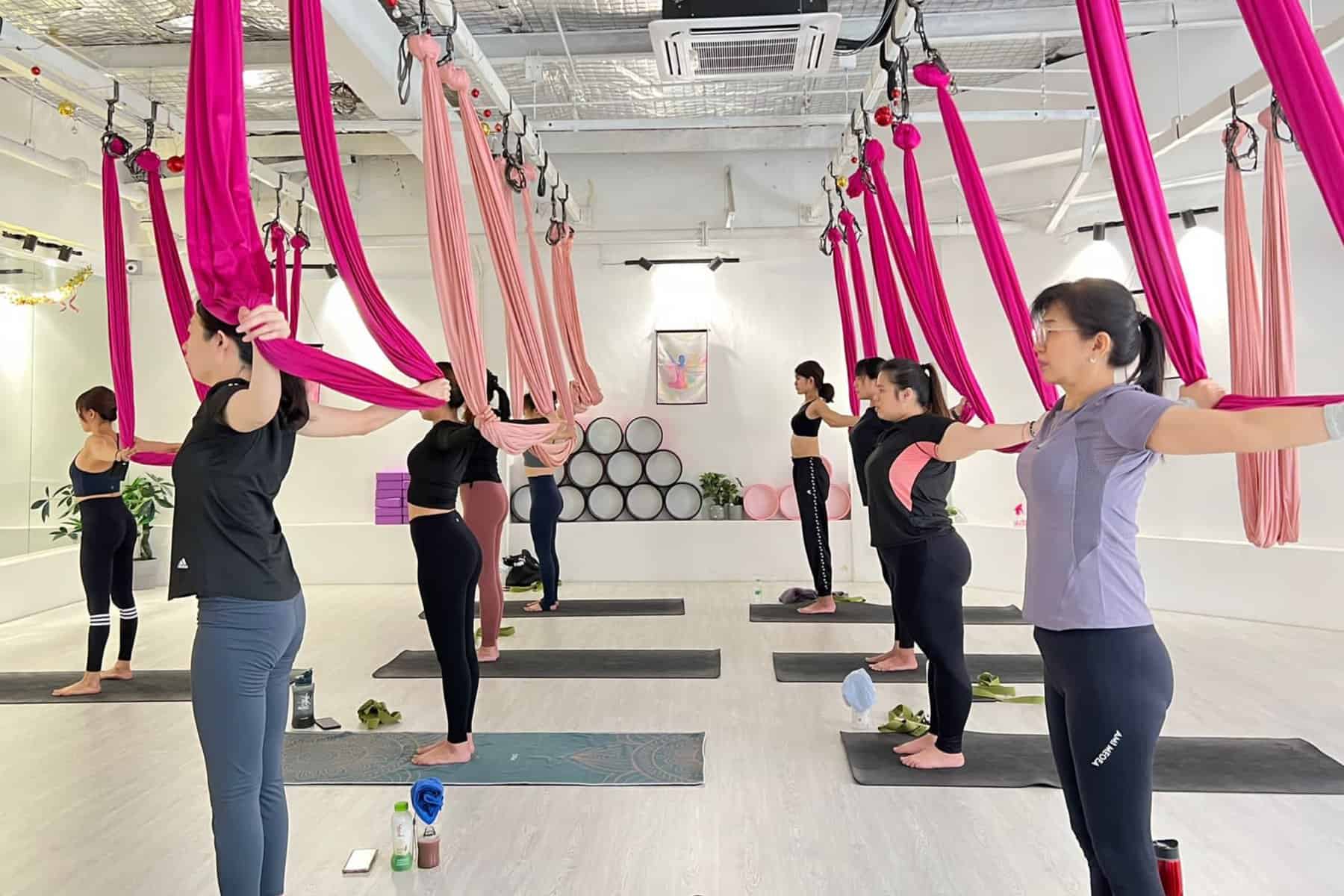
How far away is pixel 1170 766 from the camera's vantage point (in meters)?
3.62

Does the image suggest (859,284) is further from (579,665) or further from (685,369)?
(685,369)

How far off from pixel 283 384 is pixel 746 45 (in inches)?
112

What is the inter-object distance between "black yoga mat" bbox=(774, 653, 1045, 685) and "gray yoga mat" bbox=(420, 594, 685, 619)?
63.4 inches

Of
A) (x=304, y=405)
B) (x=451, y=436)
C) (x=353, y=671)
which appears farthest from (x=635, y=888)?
(x=353, y=671)

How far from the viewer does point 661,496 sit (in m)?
8.86

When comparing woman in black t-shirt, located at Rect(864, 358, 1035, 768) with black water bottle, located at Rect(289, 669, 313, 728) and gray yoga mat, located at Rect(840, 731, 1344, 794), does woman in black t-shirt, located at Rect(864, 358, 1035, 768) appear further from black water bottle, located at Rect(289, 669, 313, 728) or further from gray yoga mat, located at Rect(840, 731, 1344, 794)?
black water bottle, located at Rect(289, 669, 313, 728)

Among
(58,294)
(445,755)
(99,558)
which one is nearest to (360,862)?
(445,755)

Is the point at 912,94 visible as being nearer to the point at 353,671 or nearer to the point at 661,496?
the point at 661,496

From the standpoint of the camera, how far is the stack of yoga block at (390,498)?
8711 millimetres

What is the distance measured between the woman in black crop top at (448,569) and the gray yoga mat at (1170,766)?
1.48 m

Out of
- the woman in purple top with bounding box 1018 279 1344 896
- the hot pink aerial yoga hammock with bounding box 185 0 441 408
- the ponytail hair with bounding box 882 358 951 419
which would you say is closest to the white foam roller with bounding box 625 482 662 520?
the ponytail hair with bounding box 882 358 951 419

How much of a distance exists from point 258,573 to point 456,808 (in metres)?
1.44

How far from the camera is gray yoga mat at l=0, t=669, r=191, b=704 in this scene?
15.6 ft

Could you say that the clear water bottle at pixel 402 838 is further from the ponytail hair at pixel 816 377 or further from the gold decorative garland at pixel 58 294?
the gold decorative garland at pixel 58 294
